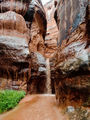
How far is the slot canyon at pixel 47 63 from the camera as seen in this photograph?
12.8 ft

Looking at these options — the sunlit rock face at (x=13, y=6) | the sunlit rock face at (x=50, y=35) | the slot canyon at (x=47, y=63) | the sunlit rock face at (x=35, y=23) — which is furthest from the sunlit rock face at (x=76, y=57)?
the sunlit rock face at (x=50, y=35)

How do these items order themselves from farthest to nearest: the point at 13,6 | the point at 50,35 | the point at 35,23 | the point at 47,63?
the point at 50,35, the point at 35,23, the point at 47,63, the point at 13,6

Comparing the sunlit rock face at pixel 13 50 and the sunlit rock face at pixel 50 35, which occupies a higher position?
the sunlit rock face at pixel 50 35

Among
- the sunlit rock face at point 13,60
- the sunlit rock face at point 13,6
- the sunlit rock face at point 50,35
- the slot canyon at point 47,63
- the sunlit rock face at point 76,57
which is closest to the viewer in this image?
the sunlit rock face at point 76,57

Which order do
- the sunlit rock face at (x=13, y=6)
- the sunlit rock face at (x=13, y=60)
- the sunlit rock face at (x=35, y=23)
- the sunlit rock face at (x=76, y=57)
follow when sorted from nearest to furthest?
the sunlit rock face at (x=76, y=57) → the sunlit rock face at (x=13, y=60) → the sunlit rock face at (x=13, y=6) → the sunlit rock face at (x=35, y=23)

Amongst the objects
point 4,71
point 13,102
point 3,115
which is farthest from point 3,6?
point 3,115

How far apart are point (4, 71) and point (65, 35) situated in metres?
5.66

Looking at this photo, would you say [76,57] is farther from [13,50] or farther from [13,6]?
[13,6]

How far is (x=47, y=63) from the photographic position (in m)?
13.0

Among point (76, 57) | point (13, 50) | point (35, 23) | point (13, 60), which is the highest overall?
point (35, 23)

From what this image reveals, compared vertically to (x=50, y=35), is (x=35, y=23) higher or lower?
lower

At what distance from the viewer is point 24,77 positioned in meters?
9.17

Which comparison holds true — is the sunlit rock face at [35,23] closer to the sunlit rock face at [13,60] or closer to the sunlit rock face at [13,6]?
the sunlit rock face at [13,6]

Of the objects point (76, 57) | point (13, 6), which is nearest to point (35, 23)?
point (13, 6)
